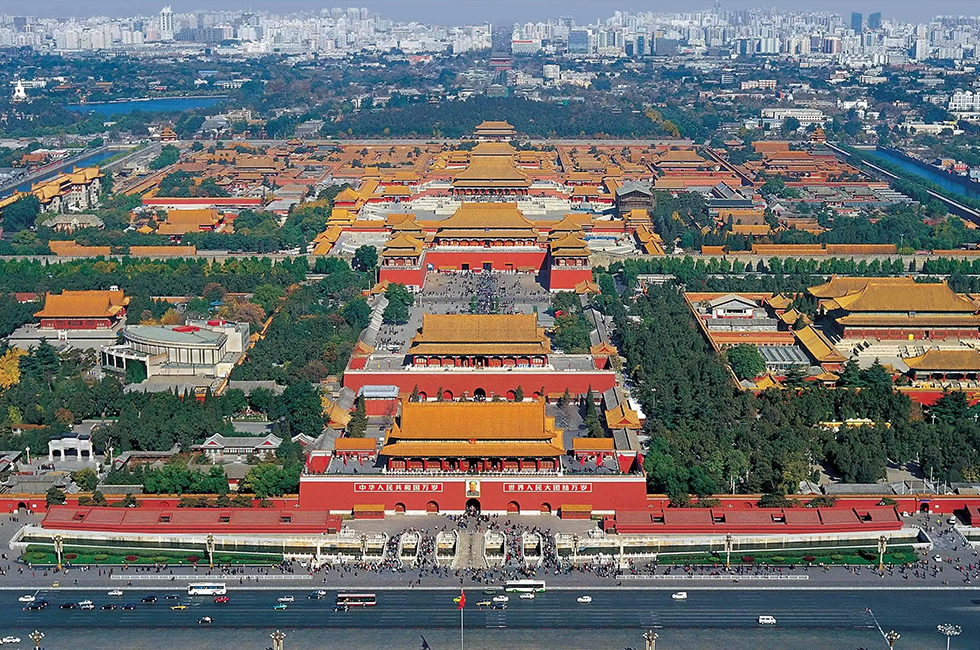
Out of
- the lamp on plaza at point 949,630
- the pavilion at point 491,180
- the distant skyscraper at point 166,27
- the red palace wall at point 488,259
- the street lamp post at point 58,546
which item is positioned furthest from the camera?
the distant skyscraper at point 166,27

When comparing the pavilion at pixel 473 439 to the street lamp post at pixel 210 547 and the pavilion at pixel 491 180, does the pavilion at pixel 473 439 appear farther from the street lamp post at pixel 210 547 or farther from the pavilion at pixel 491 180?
the pavilion at pixel 491 180

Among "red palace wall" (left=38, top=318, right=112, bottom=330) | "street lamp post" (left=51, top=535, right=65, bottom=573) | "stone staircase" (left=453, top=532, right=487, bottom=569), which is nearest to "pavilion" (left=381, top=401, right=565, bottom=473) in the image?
"stone staircase" (left=453, top=532, right=487, bottom=569)

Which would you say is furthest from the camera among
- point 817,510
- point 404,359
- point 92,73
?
point 92,73

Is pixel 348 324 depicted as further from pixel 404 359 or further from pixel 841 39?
pixel 841 39

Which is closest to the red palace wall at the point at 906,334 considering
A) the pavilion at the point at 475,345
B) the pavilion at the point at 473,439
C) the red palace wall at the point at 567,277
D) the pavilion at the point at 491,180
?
the pavilion at the point at 475,345

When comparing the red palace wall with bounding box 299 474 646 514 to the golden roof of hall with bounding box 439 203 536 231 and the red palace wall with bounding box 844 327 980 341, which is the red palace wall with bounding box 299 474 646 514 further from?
the golden roof of hall with bounding box 439 203 536 231

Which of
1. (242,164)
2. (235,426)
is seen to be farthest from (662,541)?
(242,164)

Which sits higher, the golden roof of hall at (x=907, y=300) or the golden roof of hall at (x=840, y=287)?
the golden roof of hall at (x=907, y=300)
